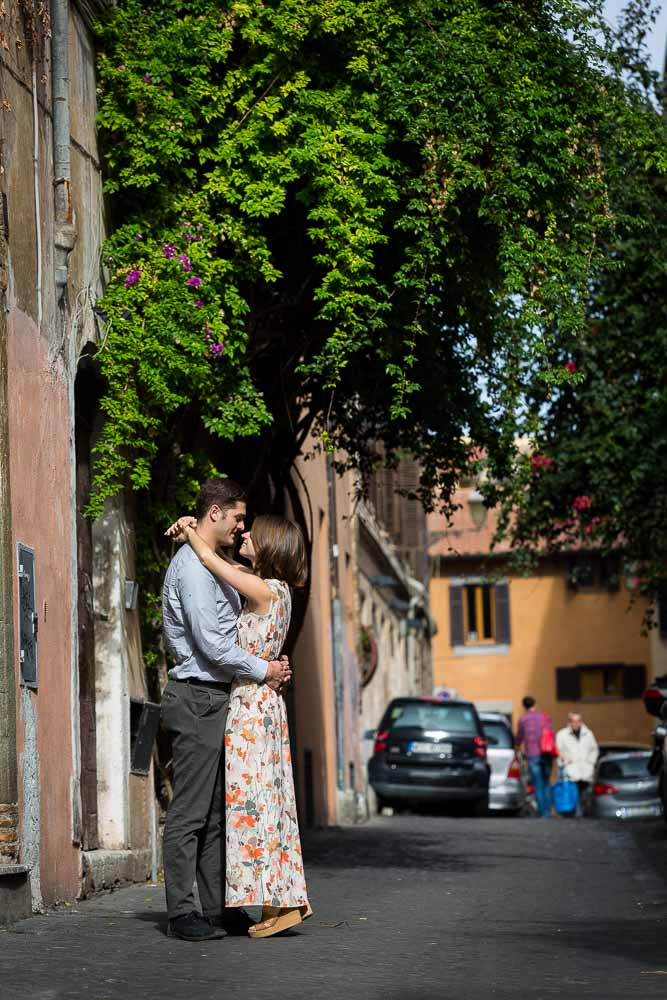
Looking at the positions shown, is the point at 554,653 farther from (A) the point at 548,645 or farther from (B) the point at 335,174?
(B) the point at 335,174

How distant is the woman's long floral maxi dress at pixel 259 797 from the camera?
24.4 ft

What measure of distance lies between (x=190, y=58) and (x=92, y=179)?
1.05 m

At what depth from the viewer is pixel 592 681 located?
57.2 metres

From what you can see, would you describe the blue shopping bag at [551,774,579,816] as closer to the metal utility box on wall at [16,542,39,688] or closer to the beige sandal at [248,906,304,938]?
the metal utility box on wall at [16,542,39,688]

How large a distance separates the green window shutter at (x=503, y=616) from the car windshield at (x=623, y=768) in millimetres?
27913

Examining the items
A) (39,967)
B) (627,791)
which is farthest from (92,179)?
(627,791)

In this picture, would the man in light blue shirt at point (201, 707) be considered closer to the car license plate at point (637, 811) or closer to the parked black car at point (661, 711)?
the parked black car at point (661, 711)

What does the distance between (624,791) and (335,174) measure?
19.7 metres

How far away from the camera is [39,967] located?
6.45 metres

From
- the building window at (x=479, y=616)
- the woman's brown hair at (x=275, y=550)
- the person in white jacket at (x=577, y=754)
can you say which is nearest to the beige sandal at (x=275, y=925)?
the woman's brown hair at (x=275, y=550)

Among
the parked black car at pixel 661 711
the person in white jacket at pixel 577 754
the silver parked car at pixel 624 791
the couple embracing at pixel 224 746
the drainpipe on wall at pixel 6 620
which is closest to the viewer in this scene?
the couple embracing at pixel 224 746

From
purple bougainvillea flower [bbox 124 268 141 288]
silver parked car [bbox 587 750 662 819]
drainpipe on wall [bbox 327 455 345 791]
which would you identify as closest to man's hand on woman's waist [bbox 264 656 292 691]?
purple bougainvillea flower [bbox 124 268 141 288]

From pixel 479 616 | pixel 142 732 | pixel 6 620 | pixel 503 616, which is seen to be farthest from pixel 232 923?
pixel 479 616

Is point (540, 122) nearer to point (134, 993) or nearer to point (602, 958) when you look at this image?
point (602, 958)
